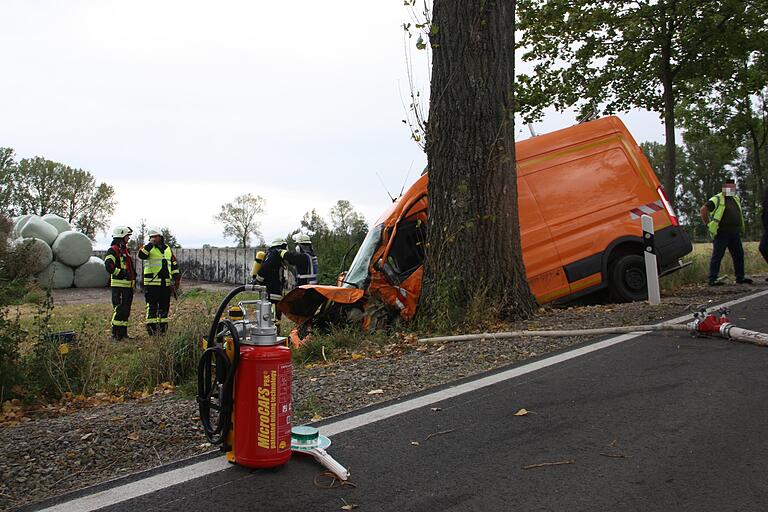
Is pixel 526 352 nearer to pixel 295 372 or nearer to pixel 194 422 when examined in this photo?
pixel 295 372

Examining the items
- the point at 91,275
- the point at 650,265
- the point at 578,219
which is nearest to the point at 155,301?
the point at 578,219

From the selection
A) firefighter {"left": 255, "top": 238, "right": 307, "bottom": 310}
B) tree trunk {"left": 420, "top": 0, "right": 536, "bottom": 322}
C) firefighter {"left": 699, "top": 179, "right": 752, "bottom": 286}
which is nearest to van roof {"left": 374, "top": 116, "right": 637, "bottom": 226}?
tree trunk {"left": 420, "top": 0, "right": 536, "bottom": 322}

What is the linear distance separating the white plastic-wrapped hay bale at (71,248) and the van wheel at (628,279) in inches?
1048

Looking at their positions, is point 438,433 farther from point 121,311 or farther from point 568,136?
point 121,311

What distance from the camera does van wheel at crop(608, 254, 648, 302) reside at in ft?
30.5

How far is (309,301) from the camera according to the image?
25.3 feet

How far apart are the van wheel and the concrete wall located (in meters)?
21.5

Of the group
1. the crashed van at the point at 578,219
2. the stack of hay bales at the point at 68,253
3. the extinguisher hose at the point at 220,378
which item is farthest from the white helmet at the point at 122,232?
the stack of hay bales at the point at 68,253

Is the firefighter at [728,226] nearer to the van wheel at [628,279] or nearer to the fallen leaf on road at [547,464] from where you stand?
the van wheel at [628,279]

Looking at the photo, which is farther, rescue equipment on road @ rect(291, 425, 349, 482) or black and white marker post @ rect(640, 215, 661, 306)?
black and white marker post @ rect(640, 215, 661, 306)

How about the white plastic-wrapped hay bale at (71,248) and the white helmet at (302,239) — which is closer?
the white helmet at (302,239)

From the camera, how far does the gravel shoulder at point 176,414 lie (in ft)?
10.7

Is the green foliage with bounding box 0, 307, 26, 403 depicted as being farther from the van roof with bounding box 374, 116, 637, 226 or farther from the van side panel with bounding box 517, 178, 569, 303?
the van side panel with bounding box 517, 178, 569, 303

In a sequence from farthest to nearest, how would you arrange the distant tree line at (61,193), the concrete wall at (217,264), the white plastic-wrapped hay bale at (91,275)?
the distant tree line at (61,193), the concrete wall at (217,264), the white plastic-wrapped hay bale at (91,275)
